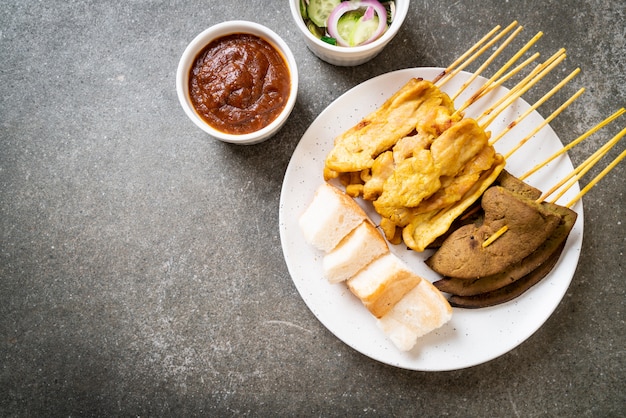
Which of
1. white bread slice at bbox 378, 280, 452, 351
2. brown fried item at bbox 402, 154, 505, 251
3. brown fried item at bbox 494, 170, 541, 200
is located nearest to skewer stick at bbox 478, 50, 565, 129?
brown fried item at bbox 402, 154, 505, 251

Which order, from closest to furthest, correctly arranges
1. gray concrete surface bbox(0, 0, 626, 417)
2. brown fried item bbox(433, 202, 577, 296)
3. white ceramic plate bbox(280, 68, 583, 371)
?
brown fried item bbox(433, 202, 577, 296)
white ceramic plate bbox(280, 68, 583, 371)
gray concrete surface bbox(0, 0, 626, 417)

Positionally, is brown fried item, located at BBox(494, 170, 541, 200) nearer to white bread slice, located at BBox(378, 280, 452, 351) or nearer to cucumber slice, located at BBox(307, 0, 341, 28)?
white bread slice, located at BBox(378, 280, 452, 351)

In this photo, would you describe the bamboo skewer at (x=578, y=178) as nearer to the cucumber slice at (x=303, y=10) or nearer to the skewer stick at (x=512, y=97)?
the skewer stick at (x=512, y=97)

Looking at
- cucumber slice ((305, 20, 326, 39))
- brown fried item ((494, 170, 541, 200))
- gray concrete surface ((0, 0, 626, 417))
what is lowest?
gray concrete surface ((0, 0, 626, 417))

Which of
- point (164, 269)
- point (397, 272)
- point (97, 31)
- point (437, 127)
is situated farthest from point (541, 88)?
point (97, 31)

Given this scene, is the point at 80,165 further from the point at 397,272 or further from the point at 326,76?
the point at 397,272

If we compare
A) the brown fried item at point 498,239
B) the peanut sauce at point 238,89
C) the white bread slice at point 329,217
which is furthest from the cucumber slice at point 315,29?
the brown fried item at point 498,239
